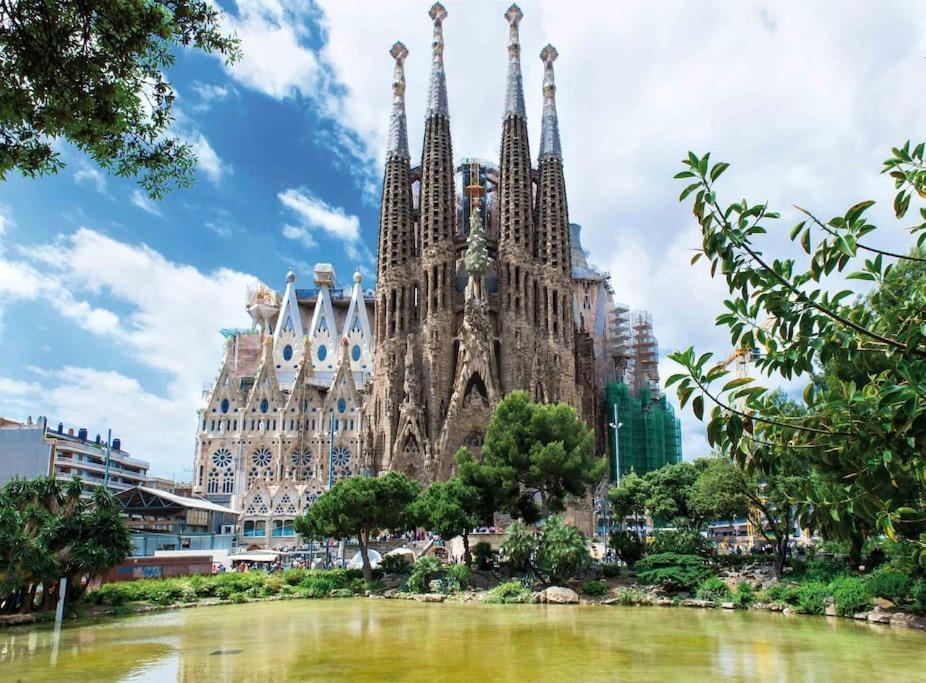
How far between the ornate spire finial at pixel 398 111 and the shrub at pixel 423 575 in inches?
1637

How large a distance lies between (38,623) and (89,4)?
22.9 m

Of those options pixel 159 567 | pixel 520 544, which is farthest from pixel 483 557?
pixel 159 567

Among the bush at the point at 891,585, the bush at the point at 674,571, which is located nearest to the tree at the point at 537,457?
the bush at the point at 674,571

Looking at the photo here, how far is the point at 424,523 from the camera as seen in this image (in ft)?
119

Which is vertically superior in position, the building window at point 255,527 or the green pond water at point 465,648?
the building window at point 255,527

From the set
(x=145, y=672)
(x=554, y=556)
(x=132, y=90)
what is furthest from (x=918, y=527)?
(x=132, y=90)

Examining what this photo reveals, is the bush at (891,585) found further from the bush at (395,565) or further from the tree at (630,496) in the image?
the bush at (395,565)

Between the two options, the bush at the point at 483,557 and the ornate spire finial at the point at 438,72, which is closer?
Answer: the bush at the point at 483,557

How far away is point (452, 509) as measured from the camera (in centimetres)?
3456

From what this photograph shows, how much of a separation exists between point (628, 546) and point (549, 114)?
1705 inches

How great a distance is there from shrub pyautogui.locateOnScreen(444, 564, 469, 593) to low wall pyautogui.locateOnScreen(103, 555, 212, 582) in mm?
12054

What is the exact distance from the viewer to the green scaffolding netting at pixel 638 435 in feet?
229

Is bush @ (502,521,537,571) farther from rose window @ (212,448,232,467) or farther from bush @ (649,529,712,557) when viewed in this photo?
rose window @ (212,448,232,467)

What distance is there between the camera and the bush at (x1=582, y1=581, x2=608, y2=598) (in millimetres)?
30892
